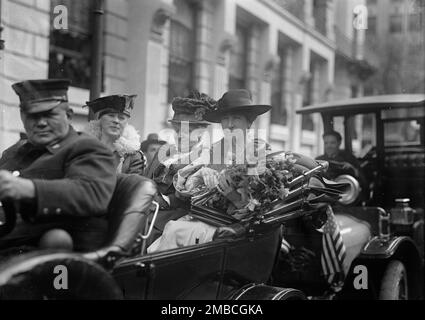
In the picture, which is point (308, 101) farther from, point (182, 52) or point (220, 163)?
point (220, 163)

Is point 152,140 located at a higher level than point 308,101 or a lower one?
lower

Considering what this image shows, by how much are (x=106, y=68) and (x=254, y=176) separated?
2.03 meters

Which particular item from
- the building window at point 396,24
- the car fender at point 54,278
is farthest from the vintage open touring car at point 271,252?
the building window at point 396,24

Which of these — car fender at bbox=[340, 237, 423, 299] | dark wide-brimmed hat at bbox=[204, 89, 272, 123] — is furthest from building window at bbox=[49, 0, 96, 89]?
car fender at bbox=[340, 237, 423, 299]

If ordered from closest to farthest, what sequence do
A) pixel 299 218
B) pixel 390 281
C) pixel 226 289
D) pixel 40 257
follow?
pixel 40 257
pixel 226 289
pixel 299 218
pixel 390 281

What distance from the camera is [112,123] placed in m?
3.41

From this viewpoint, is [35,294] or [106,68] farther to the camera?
[106,68]

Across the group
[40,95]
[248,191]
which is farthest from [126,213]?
[248,191]

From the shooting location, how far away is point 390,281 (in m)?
4.14

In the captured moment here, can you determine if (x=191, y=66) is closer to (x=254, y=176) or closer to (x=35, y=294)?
(x=254, y=176)

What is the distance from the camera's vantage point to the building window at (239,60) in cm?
452

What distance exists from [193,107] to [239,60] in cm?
117

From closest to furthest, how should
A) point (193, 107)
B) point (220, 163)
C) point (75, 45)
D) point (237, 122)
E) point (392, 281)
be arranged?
point (220, 163) → point (237, 122) → point (193, 107) → point (392, 281) → point (75, 45)
